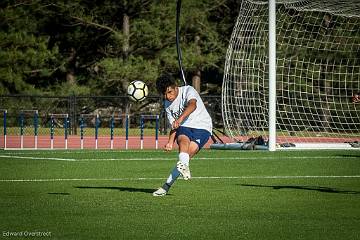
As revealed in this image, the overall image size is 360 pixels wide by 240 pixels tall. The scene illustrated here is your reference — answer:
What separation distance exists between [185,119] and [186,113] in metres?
0.55

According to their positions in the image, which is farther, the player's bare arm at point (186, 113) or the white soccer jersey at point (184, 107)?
the white soccer jersey at point (184, 107)

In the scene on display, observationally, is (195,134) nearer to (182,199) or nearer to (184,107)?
(184,107)

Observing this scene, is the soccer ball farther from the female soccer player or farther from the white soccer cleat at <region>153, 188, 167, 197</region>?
the white soccer cleat at <region>153, 188, 167, 197</region>

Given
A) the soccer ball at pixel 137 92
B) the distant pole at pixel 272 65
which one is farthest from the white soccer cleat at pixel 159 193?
the soccer ball at pixel 137 92

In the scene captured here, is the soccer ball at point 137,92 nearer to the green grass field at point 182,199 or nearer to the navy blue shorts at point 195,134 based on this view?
the green grass field at point 182,199

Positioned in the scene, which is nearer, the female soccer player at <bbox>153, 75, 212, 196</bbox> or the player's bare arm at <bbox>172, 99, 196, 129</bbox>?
the player's bare arm at <bbox>172, 99, 196, 129</bbox>

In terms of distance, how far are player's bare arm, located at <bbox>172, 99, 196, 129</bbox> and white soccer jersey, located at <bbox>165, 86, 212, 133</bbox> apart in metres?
0.15

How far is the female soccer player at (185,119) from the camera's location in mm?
15281

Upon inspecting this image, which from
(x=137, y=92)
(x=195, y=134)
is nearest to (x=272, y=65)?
(x=137, y=92)

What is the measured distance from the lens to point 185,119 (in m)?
15.4

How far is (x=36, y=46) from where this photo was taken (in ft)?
154

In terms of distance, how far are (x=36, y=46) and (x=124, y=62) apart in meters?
3.77

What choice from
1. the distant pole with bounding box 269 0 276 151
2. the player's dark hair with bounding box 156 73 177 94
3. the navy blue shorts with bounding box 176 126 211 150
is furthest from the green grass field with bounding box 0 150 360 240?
the distant pole with bounding box 269 0 276 151

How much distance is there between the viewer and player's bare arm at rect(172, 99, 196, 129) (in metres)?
14.7
